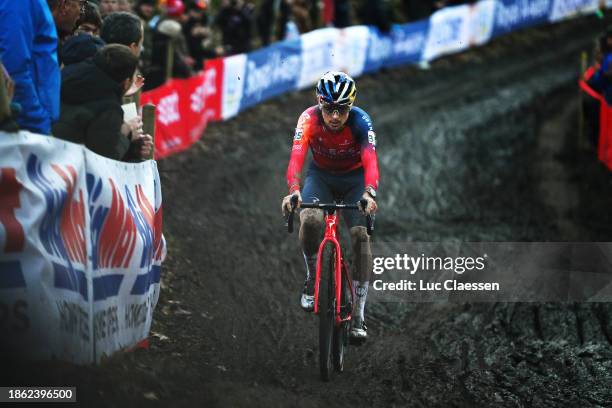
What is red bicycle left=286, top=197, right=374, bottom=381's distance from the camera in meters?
7.89

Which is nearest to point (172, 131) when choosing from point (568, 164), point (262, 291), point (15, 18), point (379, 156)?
point (379, 156)

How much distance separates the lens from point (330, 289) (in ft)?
26.2

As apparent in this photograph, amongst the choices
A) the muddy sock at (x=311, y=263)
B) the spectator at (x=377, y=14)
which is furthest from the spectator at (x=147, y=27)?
the spectator at (x=377, y=14)

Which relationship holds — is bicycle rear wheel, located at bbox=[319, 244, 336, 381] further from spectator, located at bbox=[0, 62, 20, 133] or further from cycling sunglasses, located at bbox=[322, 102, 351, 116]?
spectator, located at bbox=[0, 62, 20, 133]

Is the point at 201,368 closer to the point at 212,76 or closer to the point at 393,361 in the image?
the point at 393,361

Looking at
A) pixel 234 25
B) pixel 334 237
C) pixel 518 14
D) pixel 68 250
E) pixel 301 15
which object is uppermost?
pixel 518 14

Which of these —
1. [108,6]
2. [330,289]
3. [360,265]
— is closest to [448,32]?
[108,6]

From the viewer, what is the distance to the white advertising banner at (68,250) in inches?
218

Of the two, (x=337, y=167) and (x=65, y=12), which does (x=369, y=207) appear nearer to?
(x=337, y=167)

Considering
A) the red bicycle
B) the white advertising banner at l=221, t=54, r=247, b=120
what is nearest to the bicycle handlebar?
the red bicycle

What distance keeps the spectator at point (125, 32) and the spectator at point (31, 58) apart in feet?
5.32

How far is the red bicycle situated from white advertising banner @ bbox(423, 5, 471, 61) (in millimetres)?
17355

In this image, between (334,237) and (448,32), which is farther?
(448,32)

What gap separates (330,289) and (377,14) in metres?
15.8
